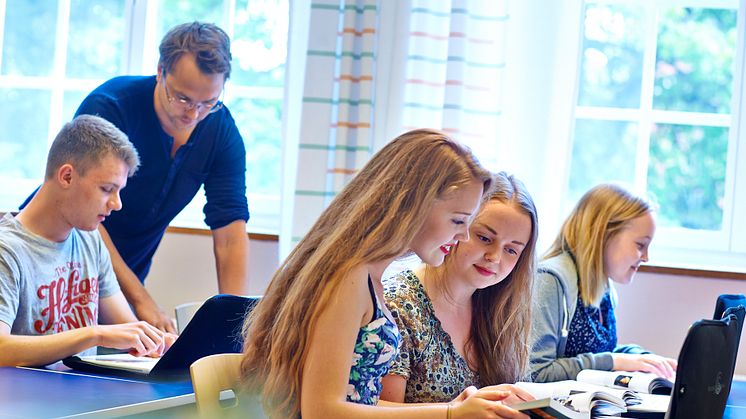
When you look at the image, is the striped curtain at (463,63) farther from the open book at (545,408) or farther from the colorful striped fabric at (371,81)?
the open book at (545,408)

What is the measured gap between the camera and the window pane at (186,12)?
4113 millimetres

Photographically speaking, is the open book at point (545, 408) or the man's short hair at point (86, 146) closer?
the open book at point (545, 408)

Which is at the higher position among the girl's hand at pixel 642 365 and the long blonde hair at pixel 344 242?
the long blonde hair at pixel 344 242

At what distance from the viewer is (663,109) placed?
12.6 feet

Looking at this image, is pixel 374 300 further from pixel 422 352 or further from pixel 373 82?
pixel 373 82

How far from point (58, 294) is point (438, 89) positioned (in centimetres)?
173

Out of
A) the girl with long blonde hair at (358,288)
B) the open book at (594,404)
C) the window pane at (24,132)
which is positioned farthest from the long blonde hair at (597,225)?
the window pane at (24,132)

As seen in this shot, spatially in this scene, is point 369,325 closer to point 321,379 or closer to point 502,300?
point 321,379

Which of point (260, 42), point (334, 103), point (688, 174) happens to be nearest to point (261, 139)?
point (260, 42)

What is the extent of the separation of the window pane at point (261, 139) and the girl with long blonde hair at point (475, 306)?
81.7 inches

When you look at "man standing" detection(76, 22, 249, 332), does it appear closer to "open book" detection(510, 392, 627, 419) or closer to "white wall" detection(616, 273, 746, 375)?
"open book" detection(510, 392, 627, 419)

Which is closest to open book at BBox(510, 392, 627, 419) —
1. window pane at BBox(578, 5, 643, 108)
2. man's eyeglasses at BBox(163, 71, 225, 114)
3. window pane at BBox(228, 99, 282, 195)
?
man's eyeglasses at BBox(163, 71, 225, 114)

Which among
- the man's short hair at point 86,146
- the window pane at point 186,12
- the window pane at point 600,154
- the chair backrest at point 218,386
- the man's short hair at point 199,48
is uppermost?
the window pane at point 186,12

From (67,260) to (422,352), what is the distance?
98 cm
